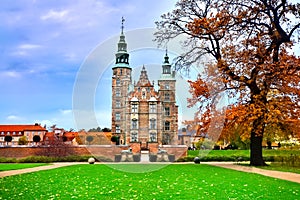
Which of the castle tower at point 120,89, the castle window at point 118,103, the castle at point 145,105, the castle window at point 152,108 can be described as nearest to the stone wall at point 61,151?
the castle tower at point 120,89

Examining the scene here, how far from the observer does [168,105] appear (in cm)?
2053

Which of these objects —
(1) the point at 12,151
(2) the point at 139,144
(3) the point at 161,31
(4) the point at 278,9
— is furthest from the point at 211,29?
(1) the point at 12,151

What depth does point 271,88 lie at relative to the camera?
68.7ft

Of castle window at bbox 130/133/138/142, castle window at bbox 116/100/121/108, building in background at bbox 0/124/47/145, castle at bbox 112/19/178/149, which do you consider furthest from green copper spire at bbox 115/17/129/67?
building in background at bbox 0/124/47/145

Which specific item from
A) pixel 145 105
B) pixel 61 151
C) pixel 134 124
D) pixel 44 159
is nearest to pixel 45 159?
pixel 44 159

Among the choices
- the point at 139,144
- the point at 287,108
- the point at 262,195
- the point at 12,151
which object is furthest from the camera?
the point at 12,151

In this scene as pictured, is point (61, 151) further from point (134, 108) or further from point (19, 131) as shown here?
point (19, 131)

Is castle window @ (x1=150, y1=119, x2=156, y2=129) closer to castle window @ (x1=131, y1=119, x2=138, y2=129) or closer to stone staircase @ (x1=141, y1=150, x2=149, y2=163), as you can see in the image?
castle window @ (x1=131, y1=119, x2=138, y2=129)

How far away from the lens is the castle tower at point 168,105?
66.5 feet

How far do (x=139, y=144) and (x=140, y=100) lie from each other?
8.32 metres

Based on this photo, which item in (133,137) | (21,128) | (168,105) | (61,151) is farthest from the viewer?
(21,128)

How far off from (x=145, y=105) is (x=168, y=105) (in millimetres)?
3511

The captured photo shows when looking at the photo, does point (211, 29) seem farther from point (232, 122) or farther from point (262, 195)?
point (262, 195)

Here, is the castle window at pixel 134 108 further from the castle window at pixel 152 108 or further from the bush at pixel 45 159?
the bush at pixel 45 159
